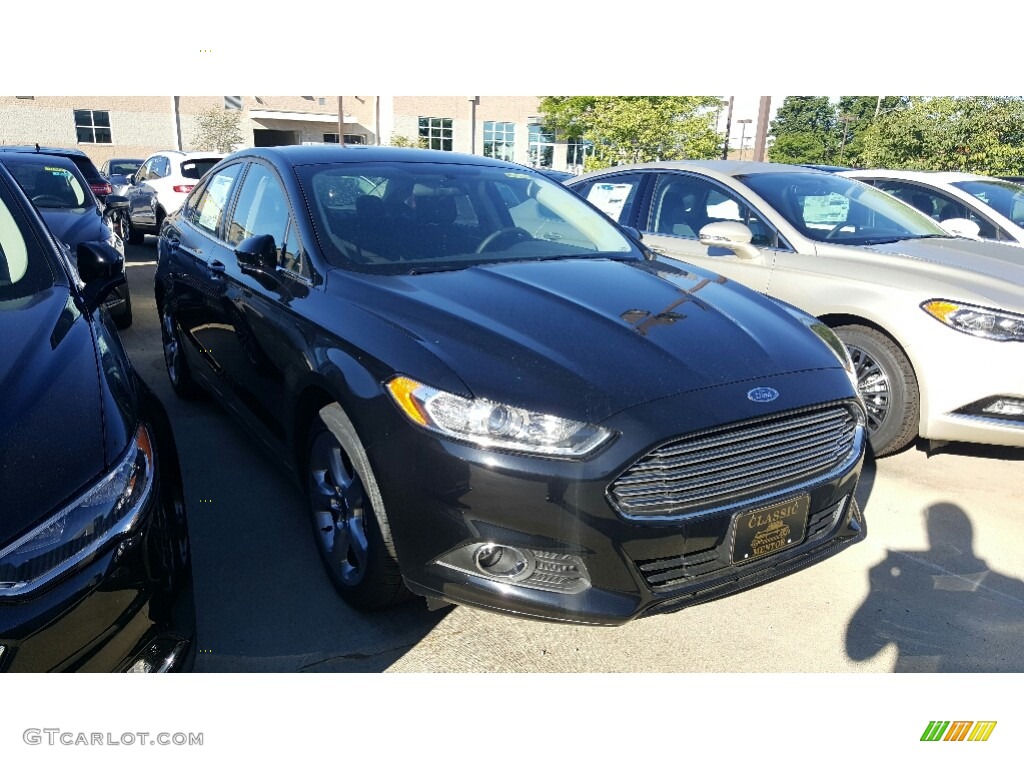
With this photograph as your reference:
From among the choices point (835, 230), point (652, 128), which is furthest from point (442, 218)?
point (652, 128)

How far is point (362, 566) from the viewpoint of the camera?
2.59m

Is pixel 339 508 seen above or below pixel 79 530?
below

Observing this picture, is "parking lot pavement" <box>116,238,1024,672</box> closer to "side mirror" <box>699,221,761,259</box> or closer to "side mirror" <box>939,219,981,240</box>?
"side mirror" <box>699,221,761,259</box>

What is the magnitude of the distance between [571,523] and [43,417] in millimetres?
1355

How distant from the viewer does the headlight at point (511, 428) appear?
6.86 feet

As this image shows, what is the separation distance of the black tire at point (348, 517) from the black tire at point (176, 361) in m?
2.11

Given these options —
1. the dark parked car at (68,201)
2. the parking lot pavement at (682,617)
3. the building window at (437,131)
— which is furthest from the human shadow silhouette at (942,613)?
the building window at (437,131)

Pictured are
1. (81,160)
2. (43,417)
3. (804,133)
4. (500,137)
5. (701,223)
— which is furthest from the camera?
(500,137)

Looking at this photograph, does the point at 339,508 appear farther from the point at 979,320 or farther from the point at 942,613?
the point at 979,320

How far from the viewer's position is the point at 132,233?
13398 mm

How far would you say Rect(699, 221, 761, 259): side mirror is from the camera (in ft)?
14.6
